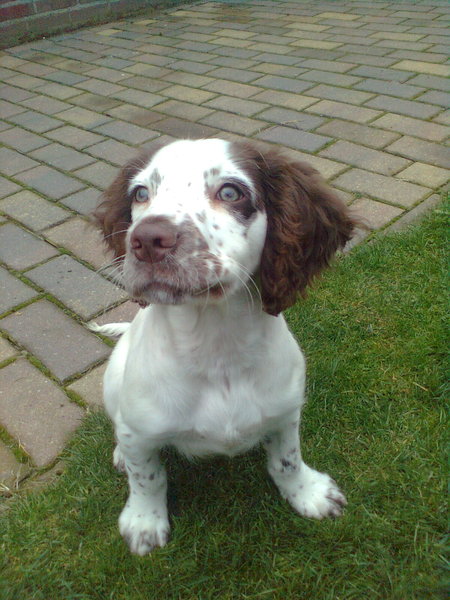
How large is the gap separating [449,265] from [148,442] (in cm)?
227

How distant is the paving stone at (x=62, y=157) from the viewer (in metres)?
4.88

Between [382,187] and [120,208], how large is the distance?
2755 mm

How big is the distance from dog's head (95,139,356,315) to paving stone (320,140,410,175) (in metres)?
2.71

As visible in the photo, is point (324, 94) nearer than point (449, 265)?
No

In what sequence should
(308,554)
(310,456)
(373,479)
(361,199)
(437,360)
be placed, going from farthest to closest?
(361,199) → (437,360) → (310,456) → (373,479) → (308,554)

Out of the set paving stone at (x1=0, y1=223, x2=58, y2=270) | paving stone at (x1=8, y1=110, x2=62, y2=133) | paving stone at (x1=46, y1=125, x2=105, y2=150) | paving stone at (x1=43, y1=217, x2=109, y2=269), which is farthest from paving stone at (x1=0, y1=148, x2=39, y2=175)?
paving stone at (x1=43, y1=217, x2=109, y2=269)

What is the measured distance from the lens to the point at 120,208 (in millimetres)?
2090

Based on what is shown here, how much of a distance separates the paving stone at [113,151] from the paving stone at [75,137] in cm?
10

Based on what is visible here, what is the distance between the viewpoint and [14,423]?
9.14ft

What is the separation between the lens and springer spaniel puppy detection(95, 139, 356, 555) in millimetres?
1728

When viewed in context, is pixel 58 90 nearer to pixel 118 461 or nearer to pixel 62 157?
pixel 62 157

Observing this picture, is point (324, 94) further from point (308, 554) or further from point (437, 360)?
point (308, 554)

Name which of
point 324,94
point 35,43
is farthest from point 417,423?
point 35,43

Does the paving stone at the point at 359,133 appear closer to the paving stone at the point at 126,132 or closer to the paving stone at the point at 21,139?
the paving stone at the point at 126,132
